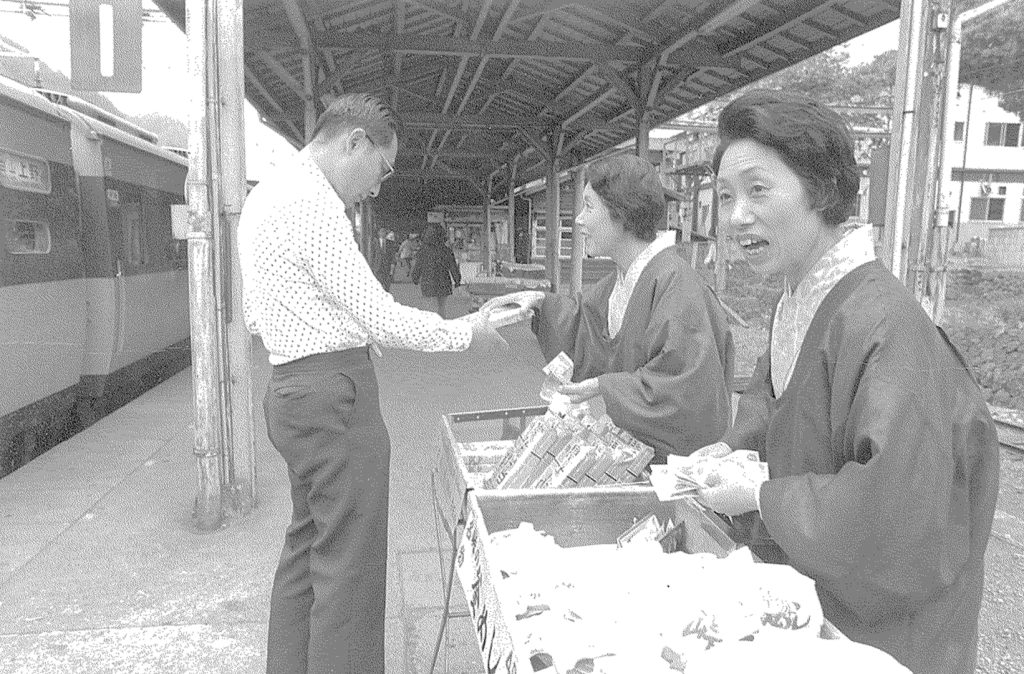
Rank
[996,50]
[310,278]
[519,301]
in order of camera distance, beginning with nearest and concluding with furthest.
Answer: [310,278], [519,301], [996,50]

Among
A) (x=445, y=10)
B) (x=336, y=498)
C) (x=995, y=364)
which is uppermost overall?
(x=445, y=10)

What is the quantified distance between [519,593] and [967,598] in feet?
2.63

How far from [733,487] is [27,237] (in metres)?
6.30

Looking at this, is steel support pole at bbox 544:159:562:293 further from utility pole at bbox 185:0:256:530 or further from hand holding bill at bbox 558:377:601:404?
hand holding bill at bbox 558:377:601:404

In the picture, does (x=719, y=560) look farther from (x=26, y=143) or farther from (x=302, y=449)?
(x=26, y=143)

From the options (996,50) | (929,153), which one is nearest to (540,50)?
(929,153)

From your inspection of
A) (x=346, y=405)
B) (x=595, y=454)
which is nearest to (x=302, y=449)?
(x=346, y=405)

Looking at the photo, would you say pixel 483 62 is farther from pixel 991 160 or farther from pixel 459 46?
pixel 991 160

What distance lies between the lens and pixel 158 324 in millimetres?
9461

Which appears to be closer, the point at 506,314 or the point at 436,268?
the point at 506,314

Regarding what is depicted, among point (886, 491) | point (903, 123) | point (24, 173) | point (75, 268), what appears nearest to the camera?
point (886, 491)

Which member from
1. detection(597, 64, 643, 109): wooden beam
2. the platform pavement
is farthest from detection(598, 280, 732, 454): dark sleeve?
detection(597, 64, 643, 109): wooden beam

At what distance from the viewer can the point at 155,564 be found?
4.13 m

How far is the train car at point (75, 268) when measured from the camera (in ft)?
19.5
